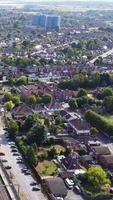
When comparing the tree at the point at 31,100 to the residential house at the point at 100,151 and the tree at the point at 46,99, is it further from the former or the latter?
the residential house at the point at 100,151

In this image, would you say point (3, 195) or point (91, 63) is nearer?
point (3, 195)

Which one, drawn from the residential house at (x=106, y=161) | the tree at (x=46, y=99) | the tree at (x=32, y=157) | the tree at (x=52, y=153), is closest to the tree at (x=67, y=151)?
the tree at (x=52, y=153)

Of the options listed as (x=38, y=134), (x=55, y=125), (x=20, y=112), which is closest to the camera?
(x=38, y=134)

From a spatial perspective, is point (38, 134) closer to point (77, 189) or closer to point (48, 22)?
point (77, 189)

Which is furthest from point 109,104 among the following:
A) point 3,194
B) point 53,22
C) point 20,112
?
point 53,22

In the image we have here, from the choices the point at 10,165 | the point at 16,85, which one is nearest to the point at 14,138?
the point at 10,165

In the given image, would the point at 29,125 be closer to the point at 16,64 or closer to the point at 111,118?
the point at 111,118
